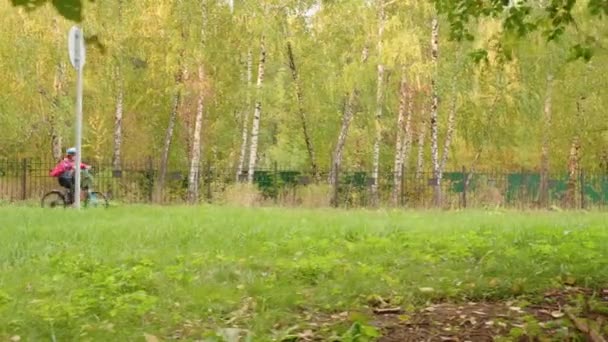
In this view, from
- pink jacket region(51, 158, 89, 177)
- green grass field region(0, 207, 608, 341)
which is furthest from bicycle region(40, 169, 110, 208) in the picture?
green grass field region(0, 207, 608, 341)

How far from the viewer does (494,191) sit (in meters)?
17.4

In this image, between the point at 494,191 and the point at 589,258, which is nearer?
the point at 589,258

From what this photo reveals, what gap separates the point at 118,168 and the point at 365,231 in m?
12.2

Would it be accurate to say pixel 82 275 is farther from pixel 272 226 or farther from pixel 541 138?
pixel 541 138

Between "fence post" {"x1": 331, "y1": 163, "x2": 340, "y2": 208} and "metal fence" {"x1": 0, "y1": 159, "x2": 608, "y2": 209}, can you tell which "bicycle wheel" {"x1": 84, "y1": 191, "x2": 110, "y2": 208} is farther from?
"fence post" {"x1": 331, "y1": 163, "x2": 340, "y2": 208}

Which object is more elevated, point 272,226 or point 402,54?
point 402,54

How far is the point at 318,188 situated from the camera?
689 inches

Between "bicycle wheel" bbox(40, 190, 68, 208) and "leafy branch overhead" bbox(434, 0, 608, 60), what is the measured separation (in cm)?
945

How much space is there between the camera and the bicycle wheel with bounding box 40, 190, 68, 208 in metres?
13.3

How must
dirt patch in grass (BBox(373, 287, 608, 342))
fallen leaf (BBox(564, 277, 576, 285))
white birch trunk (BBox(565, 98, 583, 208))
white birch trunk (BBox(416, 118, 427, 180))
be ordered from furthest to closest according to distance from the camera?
white birch trunk (BBox(416, 118, 427, 180)) → white birch trunk (BBox(565, 98, 583, 208)) → fallen leaf (BBox(564, 277, 576, 285)) → dirt patch in grass (BBox(373, 287, 608, 342))

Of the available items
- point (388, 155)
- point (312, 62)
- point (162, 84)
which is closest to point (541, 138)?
point (388, 155)

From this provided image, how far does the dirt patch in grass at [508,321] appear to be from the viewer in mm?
3500

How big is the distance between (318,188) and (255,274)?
1212cm

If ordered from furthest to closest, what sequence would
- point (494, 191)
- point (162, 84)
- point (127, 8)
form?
point (162, 84)
point (127, 8)
point (494, 191)
